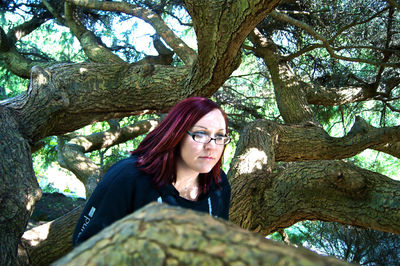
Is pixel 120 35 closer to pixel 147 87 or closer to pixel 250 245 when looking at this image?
pixel 147 87

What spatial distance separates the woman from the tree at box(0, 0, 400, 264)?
0.80 m

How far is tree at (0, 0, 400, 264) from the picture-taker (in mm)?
2270

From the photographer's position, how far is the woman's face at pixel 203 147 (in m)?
1.66

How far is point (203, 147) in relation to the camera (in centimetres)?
166

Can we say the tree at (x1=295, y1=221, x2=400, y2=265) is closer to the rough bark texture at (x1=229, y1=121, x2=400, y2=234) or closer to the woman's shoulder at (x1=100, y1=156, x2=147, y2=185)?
the rough bark texture at (x1=229, y1=121, x2=400, y2=234)

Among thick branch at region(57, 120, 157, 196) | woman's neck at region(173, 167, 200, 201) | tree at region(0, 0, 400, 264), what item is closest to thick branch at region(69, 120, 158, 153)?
thick branch at region(57, 120, 157, 196)

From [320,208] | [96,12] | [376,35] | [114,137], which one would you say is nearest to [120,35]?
[96,12]

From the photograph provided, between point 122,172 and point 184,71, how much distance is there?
78.3 inches

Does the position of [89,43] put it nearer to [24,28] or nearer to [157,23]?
[157,23]

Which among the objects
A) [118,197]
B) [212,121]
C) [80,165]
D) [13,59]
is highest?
[13,59]

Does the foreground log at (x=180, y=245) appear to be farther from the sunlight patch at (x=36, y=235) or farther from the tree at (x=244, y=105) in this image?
the sunlight patch at (x=36, y=235)

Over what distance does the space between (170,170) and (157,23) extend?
9.94ft

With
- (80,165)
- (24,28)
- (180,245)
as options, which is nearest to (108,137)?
(80,165)

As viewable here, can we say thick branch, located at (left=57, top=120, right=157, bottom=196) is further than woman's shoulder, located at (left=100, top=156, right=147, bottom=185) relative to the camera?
Yes
